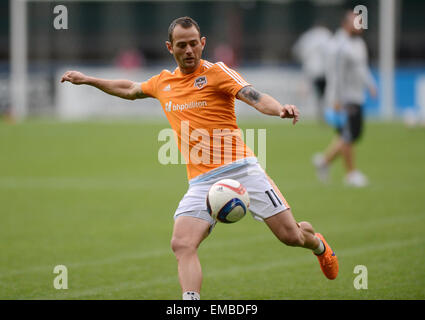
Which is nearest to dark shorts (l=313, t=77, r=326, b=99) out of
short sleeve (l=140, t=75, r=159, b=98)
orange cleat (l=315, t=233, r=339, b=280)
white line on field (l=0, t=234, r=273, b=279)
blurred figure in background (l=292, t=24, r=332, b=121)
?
blurred figure in background (l=292, t=24, r=332, b=121)

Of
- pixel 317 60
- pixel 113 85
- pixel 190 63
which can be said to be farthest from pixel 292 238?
pixel 317 60

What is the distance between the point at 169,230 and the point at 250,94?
14.5ft

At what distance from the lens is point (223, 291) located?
7.03 metres

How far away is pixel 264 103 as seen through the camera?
19.5ft

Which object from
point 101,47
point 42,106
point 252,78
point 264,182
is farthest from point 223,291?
point 101,47

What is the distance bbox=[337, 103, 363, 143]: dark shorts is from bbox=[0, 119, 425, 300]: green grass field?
3.12 ft

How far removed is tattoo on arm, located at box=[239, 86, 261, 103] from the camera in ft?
19.8

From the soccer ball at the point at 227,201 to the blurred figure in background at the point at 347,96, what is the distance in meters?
7.69

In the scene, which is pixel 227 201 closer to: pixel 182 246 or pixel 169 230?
pixel 182 246

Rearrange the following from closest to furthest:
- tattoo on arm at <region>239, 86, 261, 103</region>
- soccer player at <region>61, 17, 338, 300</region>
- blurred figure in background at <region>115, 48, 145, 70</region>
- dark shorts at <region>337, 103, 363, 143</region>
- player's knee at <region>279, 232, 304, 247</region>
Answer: tattoo on arm at <region>239, 86, 261, 103</region>
soccer player at <region>61, 17, 338, 300</region>
player's knee at <region>279, 232, 304, 247</region>
dark shorts at <region>337, 103, 363, 143</region>
blurred figure in background at <region>115, 48, 145, 70</region>

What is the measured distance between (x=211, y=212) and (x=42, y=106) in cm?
2581

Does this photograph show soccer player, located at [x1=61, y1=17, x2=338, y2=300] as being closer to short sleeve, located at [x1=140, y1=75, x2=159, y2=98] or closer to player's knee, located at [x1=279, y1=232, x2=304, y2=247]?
player's knee, located at [x1=279, y1=232, x2=304, y2=247]
